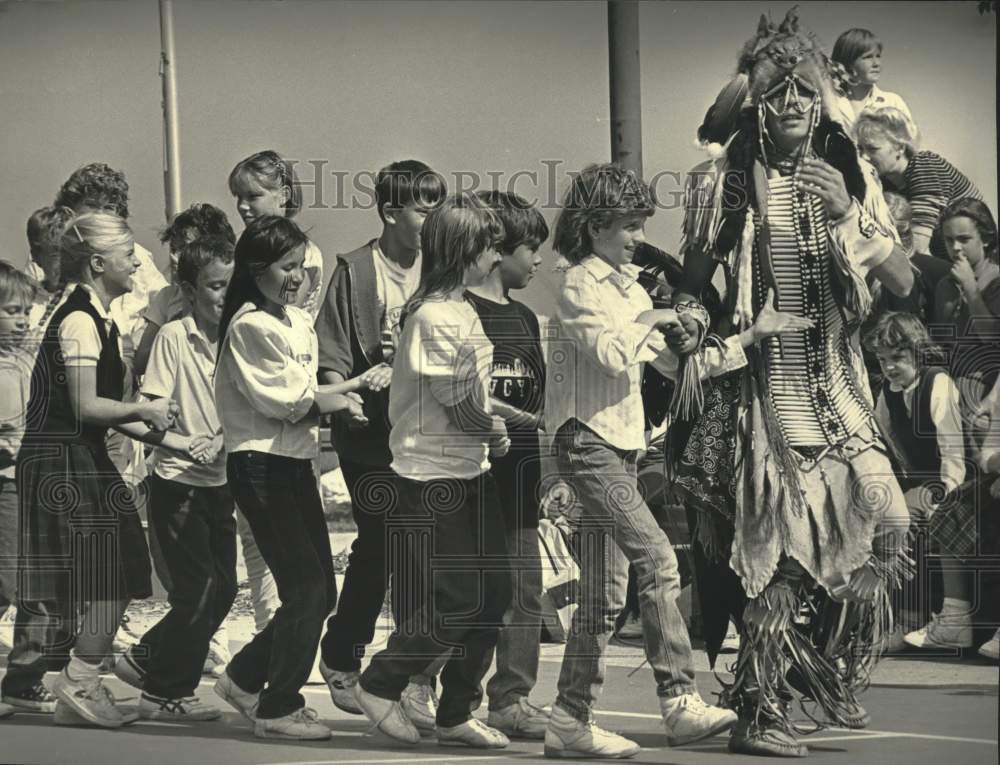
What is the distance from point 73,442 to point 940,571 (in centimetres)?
262

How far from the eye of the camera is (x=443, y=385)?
6262 millimetres

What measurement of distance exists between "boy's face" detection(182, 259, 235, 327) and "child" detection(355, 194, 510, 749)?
0.61 m

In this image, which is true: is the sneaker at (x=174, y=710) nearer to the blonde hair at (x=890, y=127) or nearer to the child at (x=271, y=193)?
the child at (x=271, y=193)

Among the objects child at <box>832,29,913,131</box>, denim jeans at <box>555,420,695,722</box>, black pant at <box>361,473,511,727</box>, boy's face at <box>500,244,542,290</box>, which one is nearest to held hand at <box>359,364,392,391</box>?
black pant at <box>361,473,511,727</box>

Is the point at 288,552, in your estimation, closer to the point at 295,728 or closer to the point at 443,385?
the point at 295,728

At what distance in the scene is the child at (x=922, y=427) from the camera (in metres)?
6.40

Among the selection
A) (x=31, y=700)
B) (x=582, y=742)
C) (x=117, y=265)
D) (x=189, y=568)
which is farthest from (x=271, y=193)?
(x=582, y=742)

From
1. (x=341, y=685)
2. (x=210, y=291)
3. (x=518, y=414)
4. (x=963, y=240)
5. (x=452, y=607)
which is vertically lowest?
(x=341, y=685)

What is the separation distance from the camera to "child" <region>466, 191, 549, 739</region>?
634 cm

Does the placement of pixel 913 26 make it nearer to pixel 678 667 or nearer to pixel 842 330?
pixel 842 330

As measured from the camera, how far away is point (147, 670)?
21.8ft

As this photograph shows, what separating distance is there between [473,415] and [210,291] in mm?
930

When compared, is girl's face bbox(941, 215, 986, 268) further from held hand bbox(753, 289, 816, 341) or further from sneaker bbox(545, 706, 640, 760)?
sneaker bbox(545, 706, 640, 760)

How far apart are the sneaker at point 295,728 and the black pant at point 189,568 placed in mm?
338
